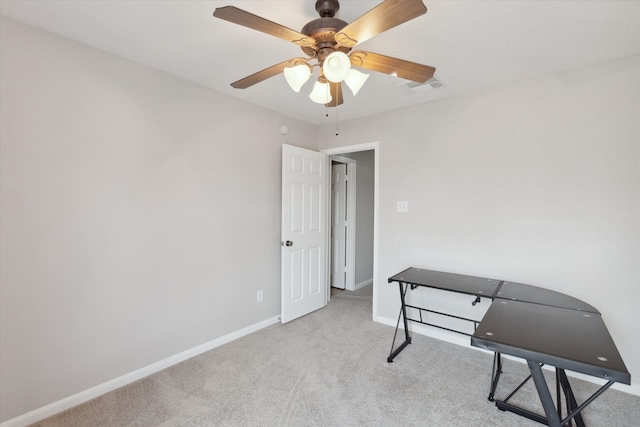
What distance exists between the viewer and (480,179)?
2.66 metres

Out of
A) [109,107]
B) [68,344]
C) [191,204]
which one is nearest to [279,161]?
[191,204]

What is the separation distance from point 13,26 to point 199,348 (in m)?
2.60

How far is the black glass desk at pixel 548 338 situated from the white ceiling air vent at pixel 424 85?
174 cm

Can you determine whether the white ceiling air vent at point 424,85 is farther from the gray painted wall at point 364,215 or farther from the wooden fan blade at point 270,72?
the gray painted wall at point 364,215

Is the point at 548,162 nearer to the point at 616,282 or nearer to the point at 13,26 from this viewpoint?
the point at 616,282

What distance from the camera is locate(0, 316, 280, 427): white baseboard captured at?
177 cm

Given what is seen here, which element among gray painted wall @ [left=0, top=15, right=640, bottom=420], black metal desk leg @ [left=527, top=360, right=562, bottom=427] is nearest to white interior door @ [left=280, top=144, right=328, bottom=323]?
gray painted wall @ [left=0, top=15, right=640, bottom=420]

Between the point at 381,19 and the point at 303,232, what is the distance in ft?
8.35

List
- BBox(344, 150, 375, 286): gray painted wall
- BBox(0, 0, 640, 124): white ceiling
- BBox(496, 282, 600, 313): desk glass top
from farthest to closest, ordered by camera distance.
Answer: BBox(344, 150, 375, 286): gray painted wall, BBox(496, 282, 600, 313): desk glass top, BBox(0, 0, 640, 124): white ceiling

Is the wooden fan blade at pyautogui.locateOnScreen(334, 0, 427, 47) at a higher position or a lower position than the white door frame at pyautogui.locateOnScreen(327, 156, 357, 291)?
higher

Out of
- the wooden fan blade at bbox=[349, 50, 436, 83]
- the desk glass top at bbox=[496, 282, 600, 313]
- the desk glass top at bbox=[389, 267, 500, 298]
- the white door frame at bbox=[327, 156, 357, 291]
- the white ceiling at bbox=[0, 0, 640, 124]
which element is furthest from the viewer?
the white door frame at bbox=[327, 156, 357, 291]

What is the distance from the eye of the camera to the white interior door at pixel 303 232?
3.25 metres

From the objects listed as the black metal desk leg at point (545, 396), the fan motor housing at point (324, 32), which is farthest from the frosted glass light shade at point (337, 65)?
the black metal desk leg at point (545, 396)

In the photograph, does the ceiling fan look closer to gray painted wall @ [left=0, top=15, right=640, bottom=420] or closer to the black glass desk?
gray painted wall @ [left=0, top=15, right=640, bottom=420]
